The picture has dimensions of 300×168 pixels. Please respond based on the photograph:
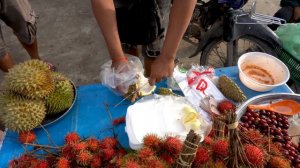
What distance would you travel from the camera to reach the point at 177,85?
146 centimetres

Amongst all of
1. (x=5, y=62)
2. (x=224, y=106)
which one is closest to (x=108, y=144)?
(x=224, y=106)

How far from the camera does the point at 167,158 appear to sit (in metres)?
0.96

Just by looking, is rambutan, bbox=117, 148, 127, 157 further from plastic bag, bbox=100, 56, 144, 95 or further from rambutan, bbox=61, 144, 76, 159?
plastic bag, bbox=100, 56, 144, 95

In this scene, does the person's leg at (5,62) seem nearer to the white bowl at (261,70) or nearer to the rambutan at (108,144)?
the rambutan at (108,144)

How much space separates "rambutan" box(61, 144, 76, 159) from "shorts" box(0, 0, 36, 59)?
4.33 ft

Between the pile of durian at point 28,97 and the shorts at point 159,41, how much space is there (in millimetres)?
804

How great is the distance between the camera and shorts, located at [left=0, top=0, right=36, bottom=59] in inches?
75.5

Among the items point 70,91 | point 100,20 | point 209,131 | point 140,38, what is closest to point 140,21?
point 140,38

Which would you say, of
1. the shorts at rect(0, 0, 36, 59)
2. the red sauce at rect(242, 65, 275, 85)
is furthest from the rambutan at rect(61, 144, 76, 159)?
the shorts at rect(0, 0, 36, 59)

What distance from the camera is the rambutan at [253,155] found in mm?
894

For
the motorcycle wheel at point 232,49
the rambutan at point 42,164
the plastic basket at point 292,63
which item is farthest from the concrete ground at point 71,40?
the rambutan at point 42,164

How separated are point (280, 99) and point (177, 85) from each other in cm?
52

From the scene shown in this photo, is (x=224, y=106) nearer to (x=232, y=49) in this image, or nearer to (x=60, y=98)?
(x=60, y=98)

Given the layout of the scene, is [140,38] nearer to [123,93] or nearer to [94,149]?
[123,93]
